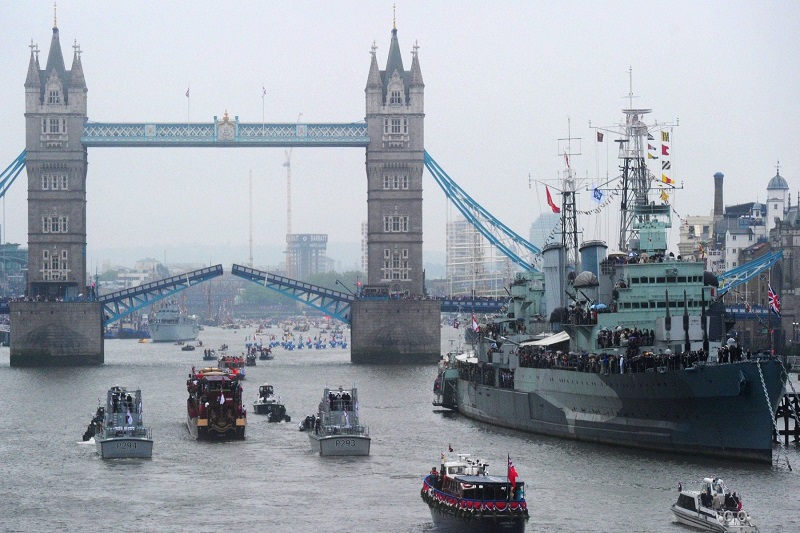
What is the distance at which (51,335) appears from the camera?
424 ft

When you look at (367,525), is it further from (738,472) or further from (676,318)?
(676,318)

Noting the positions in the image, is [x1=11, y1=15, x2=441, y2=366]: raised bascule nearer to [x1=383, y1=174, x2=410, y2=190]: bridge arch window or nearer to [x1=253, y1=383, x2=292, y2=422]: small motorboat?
[x1=383, y1=174, x2=410, y2=190]: bridge arch window

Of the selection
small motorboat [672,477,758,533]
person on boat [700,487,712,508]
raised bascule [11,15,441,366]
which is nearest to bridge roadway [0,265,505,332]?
raised bascule [11,15,441,366]

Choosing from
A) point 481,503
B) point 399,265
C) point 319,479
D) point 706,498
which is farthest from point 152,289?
point 481,503

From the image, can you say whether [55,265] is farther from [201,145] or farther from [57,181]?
[201,145]

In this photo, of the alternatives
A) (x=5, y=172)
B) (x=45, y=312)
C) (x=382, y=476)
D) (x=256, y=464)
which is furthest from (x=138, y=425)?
(x=5, y=172)

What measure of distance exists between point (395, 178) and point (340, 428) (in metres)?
71.9

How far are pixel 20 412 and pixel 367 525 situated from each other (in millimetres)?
41418

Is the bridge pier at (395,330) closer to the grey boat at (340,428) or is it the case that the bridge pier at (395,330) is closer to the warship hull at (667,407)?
the warship hull at (667,407)

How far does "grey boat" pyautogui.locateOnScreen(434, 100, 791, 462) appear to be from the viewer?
59.1m

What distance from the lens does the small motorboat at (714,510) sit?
48250mm

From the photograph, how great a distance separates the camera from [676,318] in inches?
2554

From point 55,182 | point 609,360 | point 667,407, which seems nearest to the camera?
point 667,407

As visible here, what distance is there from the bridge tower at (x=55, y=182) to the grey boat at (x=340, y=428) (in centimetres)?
7249
